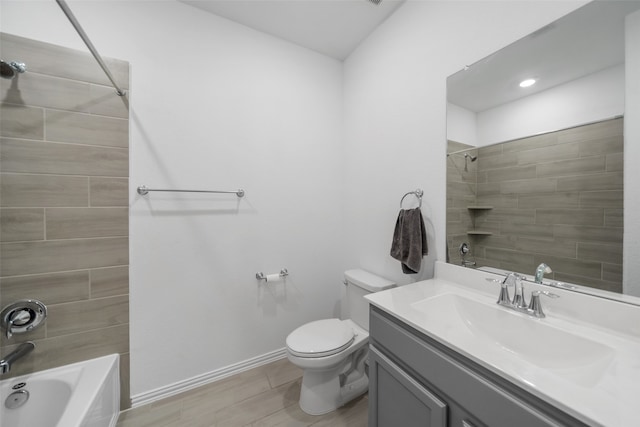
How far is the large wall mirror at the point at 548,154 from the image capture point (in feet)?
2.74

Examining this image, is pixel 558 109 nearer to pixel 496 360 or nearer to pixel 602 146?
pixel 602 146

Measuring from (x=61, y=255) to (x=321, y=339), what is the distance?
5.15 ft

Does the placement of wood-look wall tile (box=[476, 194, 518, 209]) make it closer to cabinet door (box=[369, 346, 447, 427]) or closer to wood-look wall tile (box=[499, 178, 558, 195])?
wood-look wall tile (box=[499, 178, 558, 195])

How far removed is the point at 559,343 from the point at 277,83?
221 centimetres

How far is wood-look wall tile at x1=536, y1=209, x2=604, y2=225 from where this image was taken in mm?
862

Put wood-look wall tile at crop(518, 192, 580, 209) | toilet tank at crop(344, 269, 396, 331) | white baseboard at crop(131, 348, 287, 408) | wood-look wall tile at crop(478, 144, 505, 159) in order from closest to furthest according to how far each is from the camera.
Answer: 1. wood-look wall tile at crop(518, 192, 580, 209)
2. wood-look wall tile at crop(478, 144, 505, 159)
3. white baseboard at crop(131, 348, 287, 408)
4. toilet tank at crop(344, 269, 396, 331)

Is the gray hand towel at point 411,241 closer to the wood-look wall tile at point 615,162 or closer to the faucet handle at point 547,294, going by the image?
the faucet handle at point 547,294

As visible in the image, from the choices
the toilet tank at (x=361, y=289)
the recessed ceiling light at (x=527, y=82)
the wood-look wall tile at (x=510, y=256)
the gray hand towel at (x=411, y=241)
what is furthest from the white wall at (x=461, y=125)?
the toilet tank at (x=361, y=289)

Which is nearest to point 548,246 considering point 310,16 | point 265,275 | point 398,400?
point 398,400

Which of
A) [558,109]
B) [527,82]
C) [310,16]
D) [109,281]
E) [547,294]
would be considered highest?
[310,16]

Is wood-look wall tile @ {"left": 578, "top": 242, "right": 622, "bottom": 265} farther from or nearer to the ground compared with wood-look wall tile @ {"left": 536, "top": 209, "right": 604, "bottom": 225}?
nearer to the ground

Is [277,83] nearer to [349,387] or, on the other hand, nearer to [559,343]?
[559,343]

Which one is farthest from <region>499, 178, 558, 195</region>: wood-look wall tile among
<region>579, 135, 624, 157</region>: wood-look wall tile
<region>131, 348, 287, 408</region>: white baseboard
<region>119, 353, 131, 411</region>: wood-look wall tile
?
<region>119, 353, 131, 411</region>: wood-look wall tile

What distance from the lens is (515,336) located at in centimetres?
89
